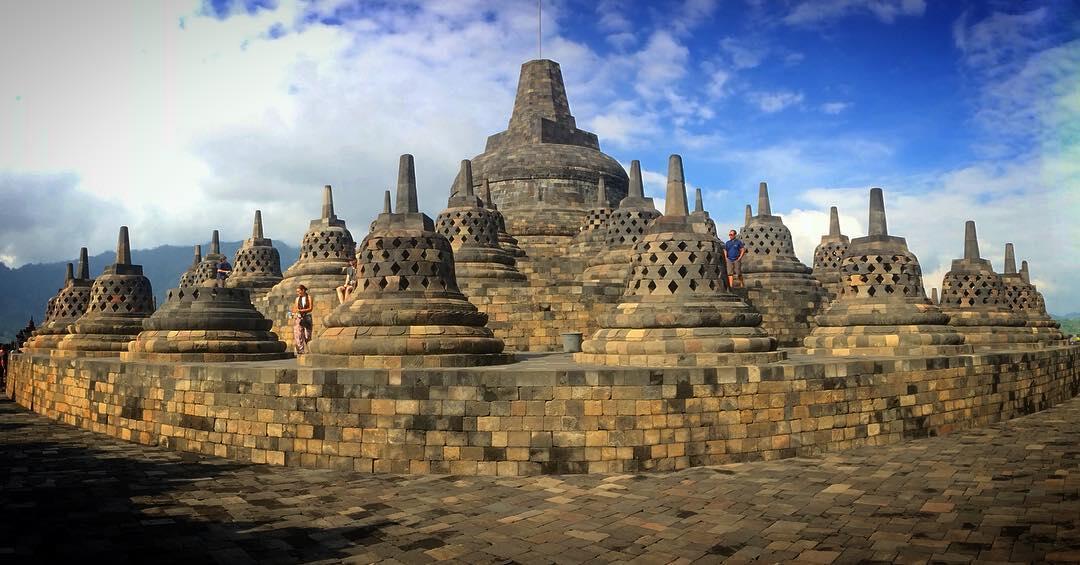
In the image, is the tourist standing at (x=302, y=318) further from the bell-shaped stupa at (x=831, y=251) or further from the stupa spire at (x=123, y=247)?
the bell-shaped stupa at (x=831, y=251)

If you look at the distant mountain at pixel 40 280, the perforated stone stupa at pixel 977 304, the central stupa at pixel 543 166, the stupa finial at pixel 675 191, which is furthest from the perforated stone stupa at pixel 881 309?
the distant mountain at pixel 40 280

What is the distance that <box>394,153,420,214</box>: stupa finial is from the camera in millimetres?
10000

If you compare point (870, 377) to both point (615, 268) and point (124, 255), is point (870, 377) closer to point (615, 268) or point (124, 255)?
point (615, 268)

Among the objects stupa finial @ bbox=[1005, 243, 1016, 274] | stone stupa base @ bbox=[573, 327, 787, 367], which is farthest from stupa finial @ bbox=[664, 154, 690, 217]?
stupa finial @ bbox=[1005, 243, 1016, 274]

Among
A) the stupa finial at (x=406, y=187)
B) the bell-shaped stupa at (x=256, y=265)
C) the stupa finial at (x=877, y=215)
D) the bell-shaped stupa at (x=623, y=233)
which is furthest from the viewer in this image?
the bell-shaped stupa at (x=256, y=265)

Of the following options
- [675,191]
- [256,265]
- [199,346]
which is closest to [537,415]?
[675,191]

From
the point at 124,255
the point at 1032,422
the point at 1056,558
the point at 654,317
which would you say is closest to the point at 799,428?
the point at 654,317

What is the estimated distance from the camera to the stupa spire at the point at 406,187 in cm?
1000

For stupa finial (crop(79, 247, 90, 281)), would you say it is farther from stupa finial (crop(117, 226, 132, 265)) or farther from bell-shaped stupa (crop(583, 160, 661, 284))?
bell-shaped stupa (crop(583, 160, 661, 284))

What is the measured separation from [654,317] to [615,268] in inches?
293

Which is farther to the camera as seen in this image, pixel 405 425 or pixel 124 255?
pixel 124 255

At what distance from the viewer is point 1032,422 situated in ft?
33.9

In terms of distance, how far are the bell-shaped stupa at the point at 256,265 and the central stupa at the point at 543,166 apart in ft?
26.1

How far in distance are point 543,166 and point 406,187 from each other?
48.7ft
